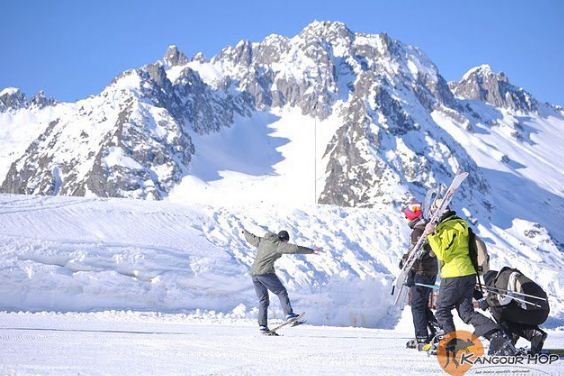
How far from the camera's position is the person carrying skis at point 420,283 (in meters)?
7.89

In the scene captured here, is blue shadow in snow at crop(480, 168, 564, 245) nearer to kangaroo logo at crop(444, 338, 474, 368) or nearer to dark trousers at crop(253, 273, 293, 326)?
dark trousers at crop(253, 273, 293, 326)

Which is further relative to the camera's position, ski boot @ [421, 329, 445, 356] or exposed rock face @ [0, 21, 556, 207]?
exposed rock face @ [0, 21, 556, 207]

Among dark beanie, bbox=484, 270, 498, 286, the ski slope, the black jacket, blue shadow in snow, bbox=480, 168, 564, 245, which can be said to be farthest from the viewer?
blue shadow in snow, bbox=480, 168, 564, 245

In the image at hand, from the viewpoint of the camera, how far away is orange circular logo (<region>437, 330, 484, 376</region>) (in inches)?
240

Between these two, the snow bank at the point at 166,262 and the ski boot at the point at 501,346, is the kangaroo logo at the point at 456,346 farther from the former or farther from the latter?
the snow bank at the point at 166,262

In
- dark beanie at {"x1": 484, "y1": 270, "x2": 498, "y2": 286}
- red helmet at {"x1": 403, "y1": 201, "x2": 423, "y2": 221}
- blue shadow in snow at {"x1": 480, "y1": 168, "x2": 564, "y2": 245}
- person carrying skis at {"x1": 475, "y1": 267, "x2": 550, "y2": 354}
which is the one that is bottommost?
person carrying skis at {"x1": 475, "y1": 267, "x2": 550, "y2": 354}

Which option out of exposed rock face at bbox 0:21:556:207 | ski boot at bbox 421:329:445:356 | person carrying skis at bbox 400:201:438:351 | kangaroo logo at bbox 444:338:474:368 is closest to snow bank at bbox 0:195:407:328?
person carrying skis at bbox 400:201:438:351

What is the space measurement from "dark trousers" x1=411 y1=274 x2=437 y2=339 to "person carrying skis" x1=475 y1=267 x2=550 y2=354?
0.90 metres

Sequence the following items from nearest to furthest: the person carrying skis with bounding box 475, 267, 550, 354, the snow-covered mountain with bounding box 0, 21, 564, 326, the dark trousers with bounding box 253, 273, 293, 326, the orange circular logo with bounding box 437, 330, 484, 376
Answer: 1. the orange circular logo with bounding box 437, 330, 484, 376
2. the person carrying skis with bounding box 475, 267, 550, 354
3. the dark trousers with bounding box 253, 273, 293, 326
4. the snow-covered mountain with bounding box 0, 21, 564, 326

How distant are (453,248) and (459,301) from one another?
51 cm

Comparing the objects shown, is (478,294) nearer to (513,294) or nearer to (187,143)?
(513,294)

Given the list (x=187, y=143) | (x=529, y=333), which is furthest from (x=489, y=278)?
(x=187, y=143)

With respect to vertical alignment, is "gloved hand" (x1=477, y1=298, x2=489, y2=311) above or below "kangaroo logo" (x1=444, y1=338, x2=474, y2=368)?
above

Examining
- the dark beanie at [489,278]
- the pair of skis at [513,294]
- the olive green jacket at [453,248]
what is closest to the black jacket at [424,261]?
the dark beanie at [489,278]
